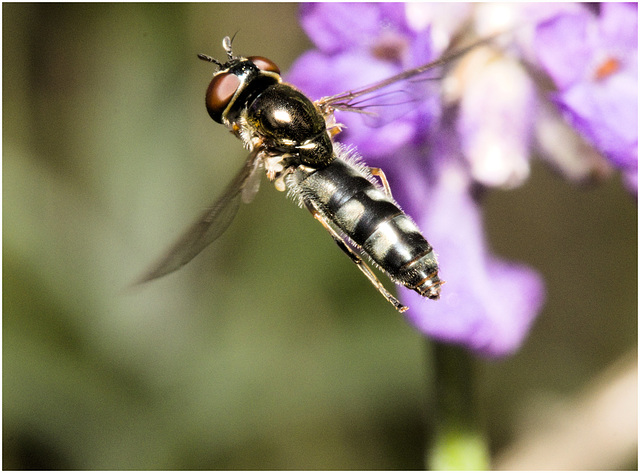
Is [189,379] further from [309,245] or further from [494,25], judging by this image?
[494,25]

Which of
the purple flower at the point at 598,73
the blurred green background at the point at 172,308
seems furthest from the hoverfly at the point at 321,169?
the blurred green background at the point at 172,308

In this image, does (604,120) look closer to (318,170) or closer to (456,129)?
(456,129)

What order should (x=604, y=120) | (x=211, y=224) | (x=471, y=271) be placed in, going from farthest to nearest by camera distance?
1. (x=471, y=271)
2. (x=604, y=120)
3. (x=211, y=224)

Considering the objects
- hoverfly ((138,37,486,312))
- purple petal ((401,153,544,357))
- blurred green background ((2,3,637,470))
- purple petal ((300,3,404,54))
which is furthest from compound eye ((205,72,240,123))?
blurred green background ((2,3,637,470))

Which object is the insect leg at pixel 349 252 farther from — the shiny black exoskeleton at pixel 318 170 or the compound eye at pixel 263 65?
the compound eye at pixel 263 65

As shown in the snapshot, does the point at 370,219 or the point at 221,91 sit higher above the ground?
the point at 221,91

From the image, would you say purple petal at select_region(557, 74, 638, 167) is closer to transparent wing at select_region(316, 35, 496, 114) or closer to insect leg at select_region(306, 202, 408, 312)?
transparent wing at select_region(316, 35, 496, 114)

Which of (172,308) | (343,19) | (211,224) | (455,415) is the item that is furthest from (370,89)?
(172,308)
